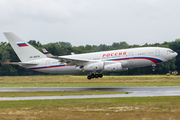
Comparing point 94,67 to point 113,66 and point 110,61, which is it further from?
point 113,66

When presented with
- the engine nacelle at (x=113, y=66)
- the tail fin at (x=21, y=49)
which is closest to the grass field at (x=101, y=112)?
the engine nacelle at (x=113, y=66)

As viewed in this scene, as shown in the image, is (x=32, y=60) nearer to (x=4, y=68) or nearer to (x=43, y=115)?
(x=43, y=115)

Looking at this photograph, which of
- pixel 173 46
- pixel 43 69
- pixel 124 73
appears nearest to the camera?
pixel 43 69

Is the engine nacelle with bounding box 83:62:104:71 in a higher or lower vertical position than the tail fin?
lower

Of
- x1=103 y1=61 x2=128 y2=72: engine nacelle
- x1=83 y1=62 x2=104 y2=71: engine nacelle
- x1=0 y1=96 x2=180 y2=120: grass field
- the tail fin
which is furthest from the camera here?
the tail fin


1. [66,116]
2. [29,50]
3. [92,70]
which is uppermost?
[29,50]

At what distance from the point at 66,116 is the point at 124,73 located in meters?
54.0

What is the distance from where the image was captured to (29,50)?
43.4m

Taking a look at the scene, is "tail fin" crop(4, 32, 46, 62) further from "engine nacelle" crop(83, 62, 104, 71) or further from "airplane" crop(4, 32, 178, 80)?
"engine nacelle" crop(83, 62, 104, 71)

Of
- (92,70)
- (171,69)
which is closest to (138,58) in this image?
(92,70)

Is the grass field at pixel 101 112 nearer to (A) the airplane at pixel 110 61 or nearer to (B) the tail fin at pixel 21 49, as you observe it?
(A) the airplane at pixel 110 61

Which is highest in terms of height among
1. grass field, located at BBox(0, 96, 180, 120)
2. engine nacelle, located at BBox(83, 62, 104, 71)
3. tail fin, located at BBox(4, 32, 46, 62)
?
tail fin, located at BBox(4, 32, 46, 62)

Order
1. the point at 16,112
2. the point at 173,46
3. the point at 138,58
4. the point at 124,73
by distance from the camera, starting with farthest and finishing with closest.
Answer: the point at 173,46 < the point at 124,73 < the point at 138,58 < the point at 16,112

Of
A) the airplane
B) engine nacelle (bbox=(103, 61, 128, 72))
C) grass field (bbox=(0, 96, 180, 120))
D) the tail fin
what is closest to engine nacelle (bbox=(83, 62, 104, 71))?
the airplane
